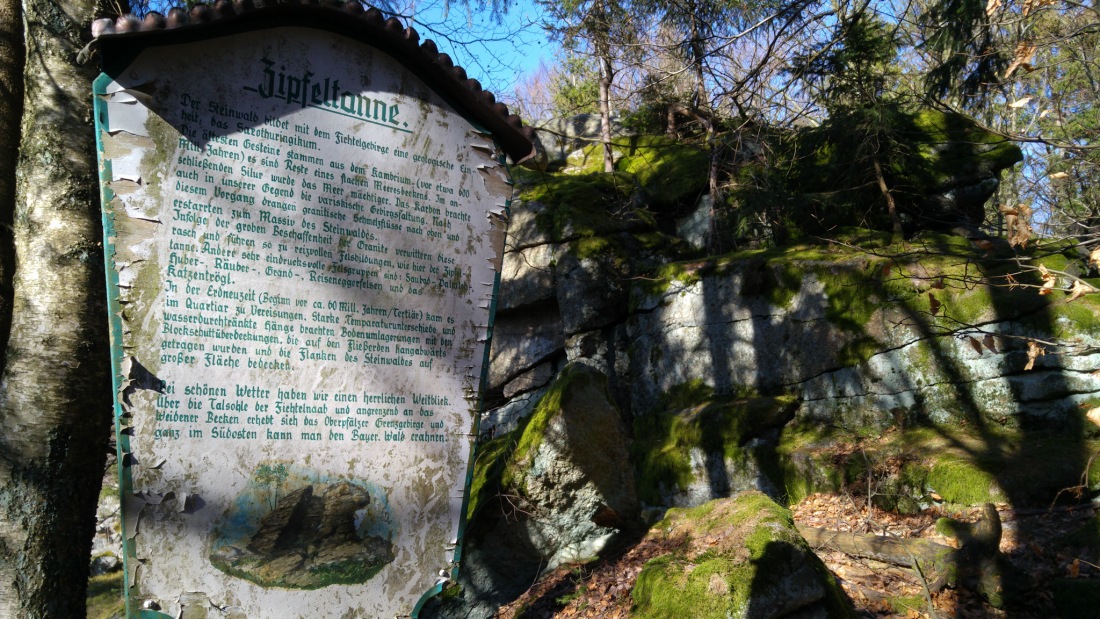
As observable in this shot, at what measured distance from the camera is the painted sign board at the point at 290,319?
2842 millimetres

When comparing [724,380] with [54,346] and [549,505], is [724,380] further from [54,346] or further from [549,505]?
[54,346]

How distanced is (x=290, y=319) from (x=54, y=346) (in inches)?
48.5

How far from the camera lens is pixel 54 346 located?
336 centimetres

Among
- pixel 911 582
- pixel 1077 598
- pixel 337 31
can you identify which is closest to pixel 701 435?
pixel 911 582

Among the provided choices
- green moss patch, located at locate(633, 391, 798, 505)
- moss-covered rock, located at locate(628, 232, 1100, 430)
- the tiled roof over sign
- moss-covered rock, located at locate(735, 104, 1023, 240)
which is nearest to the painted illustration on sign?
the tiled roof over sign

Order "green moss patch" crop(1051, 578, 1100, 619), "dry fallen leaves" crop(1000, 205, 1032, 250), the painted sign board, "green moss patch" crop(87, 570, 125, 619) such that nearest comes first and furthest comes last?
the painted sign board, "green moss patch" crop(1051, 578, 1100, 619), "dry fallen leaves" crop(1000, 205, 1032, 250), "green moss patch" crop(87, 570, 125, 619)

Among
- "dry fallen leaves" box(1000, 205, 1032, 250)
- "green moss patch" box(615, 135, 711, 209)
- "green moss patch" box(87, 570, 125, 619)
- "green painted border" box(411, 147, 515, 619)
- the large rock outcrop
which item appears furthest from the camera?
"green moss patch" box(615, 135, 711, 209)

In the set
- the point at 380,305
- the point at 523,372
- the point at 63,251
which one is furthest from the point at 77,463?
the point at 523,372

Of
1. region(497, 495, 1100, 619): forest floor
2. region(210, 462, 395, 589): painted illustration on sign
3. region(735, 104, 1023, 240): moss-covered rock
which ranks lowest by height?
region(497, 495, 1100, 619): forest floor

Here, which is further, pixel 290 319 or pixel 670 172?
pixel 670 172

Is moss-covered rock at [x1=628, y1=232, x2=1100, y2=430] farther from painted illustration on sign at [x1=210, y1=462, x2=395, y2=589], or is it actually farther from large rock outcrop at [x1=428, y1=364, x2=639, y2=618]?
painted illustration on sign at [x1=210, y1=462, x2=395, y2=589]

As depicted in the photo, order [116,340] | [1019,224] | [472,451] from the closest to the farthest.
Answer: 1. [116,340]
2. [472,451]
3. [1019,224]

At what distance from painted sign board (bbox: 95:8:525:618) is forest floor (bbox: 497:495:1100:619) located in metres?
1.88

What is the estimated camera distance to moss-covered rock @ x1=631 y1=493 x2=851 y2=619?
3896 millimetres
